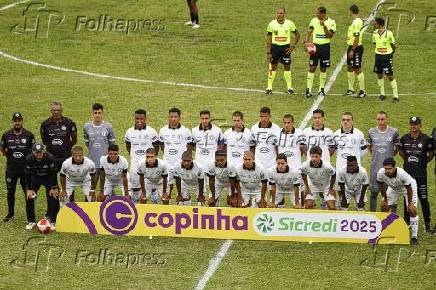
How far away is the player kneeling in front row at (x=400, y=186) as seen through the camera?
2102 centimetres

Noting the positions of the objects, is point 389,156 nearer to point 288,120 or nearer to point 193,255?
point 288,120

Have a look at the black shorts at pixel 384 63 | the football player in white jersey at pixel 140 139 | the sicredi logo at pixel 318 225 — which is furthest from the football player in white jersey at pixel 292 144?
the black shorts at pixel 384 63

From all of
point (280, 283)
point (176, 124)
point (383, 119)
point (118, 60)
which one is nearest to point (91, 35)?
point (118, 60)

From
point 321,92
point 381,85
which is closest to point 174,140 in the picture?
point 321,92

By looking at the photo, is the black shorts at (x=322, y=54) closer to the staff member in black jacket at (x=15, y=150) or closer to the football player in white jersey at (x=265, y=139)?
the football player in white jersey at (x=265, y=139)

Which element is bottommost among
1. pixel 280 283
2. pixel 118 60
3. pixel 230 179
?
pixel 280 283

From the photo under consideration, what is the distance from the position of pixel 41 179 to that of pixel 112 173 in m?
1.36

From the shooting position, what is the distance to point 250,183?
73.0 feet

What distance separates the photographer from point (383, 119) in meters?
22.3

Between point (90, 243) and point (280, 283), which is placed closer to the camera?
point (280, 283)

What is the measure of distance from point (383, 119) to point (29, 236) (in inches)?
267

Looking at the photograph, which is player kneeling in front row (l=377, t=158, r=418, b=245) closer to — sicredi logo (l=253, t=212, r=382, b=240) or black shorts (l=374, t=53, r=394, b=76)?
sicredi logo (l=253, t=212, r=382, b=240)

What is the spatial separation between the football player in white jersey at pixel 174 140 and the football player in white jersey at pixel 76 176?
5.18 feet

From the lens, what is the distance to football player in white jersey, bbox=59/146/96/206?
22188 mm
